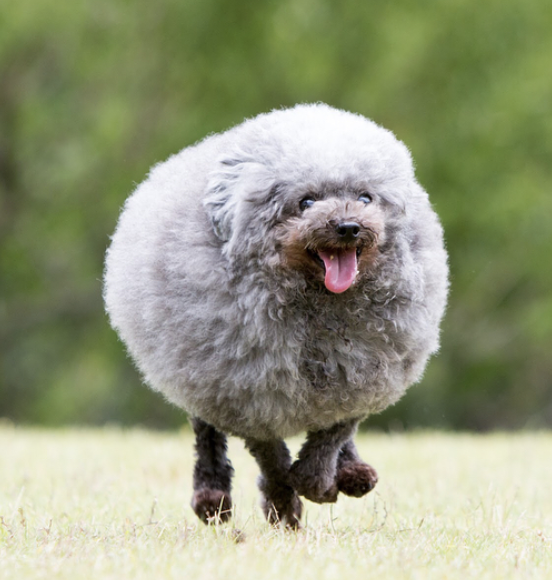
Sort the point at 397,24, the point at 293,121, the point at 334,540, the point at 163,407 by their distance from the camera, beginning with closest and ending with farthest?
the point at 334,540 < the point at 293,121 < the point at 397,24 < the point at 163,407

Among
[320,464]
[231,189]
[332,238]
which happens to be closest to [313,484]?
[320,464]

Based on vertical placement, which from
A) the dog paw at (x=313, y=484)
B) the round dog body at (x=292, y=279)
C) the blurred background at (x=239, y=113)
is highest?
the blurred background at (x=239, y=113)

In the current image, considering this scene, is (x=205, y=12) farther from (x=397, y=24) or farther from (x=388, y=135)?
(x=388, y=135)

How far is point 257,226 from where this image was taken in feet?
13.7

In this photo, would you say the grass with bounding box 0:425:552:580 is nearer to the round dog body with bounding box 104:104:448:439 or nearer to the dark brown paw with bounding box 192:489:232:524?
the dark brown paw with bounding box 192:489:232:524

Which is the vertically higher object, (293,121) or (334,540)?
(293,121)

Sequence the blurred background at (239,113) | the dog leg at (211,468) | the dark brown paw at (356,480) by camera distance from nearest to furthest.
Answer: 1. the dark brown paw at (356,480)
2. the dog leg at (211,468)
3. the blurred background at (239,113)

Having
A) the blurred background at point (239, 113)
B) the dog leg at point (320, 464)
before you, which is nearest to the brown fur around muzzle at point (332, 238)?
the dog leg at point (320, 464)

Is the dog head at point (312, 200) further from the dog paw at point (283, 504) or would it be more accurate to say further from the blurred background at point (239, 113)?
the blurred background at point (239, 113)

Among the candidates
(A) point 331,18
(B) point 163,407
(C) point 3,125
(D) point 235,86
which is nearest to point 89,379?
(B) point 163,407

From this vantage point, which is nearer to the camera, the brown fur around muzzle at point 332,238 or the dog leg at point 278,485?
the brown fur around muzzle at point 332,238

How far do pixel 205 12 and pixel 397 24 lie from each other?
2238mm

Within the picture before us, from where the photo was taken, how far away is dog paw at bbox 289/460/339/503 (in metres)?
4.54

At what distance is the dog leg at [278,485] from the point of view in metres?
4.71
